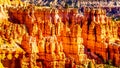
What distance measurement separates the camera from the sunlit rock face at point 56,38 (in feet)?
188

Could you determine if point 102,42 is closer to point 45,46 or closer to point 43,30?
point 43,30

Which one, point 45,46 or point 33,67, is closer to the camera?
point 33,67

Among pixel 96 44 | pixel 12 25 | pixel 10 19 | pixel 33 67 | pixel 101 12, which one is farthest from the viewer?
pixel 101 12

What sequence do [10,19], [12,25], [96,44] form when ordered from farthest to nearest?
[96,44] → [10,19] → [12,25]

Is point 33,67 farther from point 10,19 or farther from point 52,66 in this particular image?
point 10,19

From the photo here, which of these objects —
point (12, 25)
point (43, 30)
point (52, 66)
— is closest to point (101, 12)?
point (43, 30)

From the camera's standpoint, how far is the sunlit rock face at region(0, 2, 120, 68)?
57406mm

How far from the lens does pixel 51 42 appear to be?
5922cm

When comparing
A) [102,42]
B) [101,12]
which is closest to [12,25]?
[102,42]

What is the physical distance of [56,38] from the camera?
63.2 m

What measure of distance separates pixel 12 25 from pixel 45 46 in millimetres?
8759

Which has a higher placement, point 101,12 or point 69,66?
point 101,12

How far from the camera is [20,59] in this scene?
5488 cm

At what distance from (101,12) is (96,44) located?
8731 millimetres
